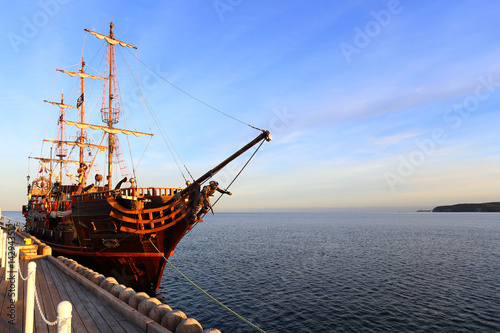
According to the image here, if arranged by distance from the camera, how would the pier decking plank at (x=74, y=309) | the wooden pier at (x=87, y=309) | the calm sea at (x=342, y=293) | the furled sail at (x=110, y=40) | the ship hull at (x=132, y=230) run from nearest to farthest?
the wooden pier at (x=87, y=309) → the pier decking plank at (x=74, y=309) → the calm sea at (x=342, y=293) → the ship hull at (x=132, y=230) → the furled sail at (x=110, y=40)

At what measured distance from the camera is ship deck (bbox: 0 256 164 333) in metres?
6.31

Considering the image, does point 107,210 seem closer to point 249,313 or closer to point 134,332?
point 249,313

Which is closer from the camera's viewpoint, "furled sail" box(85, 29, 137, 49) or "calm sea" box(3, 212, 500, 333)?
"calm sea" box(3, 212, 500, 333)

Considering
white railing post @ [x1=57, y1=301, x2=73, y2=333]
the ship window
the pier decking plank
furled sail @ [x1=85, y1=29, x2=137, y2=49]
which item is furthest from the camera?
furled sail @ [x1=85, y1=29, x2=137, y2=49]

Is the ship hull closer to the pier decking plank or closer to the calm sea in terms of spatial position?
the calm sea

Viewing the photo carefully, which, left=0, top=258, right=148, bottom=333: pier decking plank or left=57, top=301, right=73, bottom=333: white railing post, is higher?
left=57, top=301, right=73, bottom=333: white railing post

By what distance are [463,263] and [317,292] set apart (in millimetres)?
23561

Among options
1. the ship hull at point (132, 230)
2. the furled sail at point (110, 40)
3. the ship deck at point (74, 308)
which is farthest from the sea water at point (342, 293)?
the furled sail at point (110, 40)

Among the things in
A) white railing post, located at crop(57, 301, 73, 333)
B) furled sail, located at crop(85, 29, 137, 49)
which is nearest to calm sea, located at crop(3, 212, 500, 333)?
white railing post, located at crop(57, 301, 73, 333)

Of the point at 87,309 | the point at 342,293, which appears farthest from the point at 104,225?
the point at 342,293

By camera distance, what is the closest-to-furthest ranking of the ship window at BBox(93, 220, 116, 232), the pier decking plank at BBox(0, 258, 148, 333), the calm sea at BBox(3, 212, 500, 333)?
the pier decking plank at BBox(0, 258, 148, 333) < the calm sea at BBox(3, 212, 500, 333) < the ship window at BBox(93, 220, 116, 232)

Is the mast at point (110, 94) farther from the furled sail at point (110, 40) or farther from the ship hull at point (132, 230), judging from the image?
the ship hull at point (132, 230)

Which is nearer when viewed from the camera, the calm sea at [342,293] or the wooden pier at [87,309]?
the wooden pier at [87,309]

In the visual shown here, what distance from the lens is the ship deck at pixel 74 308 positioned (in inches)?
248
